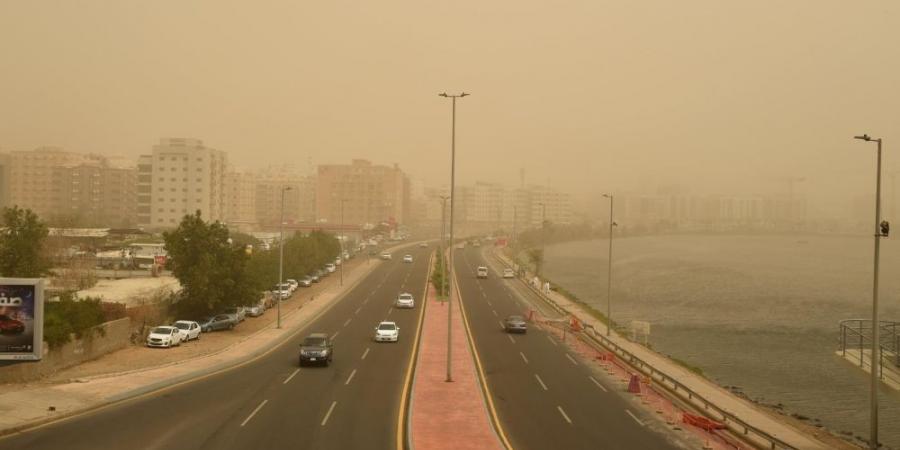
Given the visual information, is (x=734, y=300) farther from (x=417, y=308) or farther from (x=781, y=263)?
(x=781, y=263)

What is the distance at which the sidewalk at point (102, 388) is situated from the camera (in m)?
20.4

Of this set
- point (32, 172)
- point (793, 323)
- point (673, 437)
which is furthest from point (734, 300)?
point (32, 172)

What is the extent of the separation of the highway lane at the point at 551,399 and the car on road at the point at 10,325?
49.6ft

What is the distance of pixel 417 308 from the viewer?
179ft

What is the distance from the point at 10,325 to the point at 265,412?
8.60 metres

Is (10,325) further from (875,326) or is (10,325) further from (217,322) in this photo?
(875,326)

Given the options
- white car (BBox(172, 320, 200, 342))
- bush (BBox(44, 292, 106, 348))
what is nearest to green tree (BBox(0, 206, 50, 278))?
bush (BBox(44, 292, 106, 348))

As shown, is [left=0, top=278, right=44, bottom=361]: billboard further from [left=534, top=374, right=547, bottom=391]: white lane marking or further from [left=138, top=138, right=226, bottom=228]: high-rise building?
[left=138, top=138, right=226, bottom=228]: high-rise building

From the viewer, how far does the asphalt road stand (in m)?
18.2

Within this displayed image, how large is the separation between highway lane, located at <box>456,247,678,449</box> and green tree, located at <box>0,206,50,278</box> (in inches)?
874

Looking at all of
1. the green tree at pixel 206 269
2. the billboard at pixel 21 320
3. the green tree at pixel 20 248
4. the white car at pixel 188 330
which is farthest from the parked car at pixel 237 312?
the billboard at pixel 21 320

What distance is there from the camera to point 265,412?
21.7 meters

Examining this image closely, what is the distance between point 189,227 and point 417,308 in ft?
61.8

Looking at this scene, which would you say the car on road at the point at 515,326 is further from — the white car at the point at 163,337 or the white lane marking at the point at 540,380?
the white car at the point at 163,337
